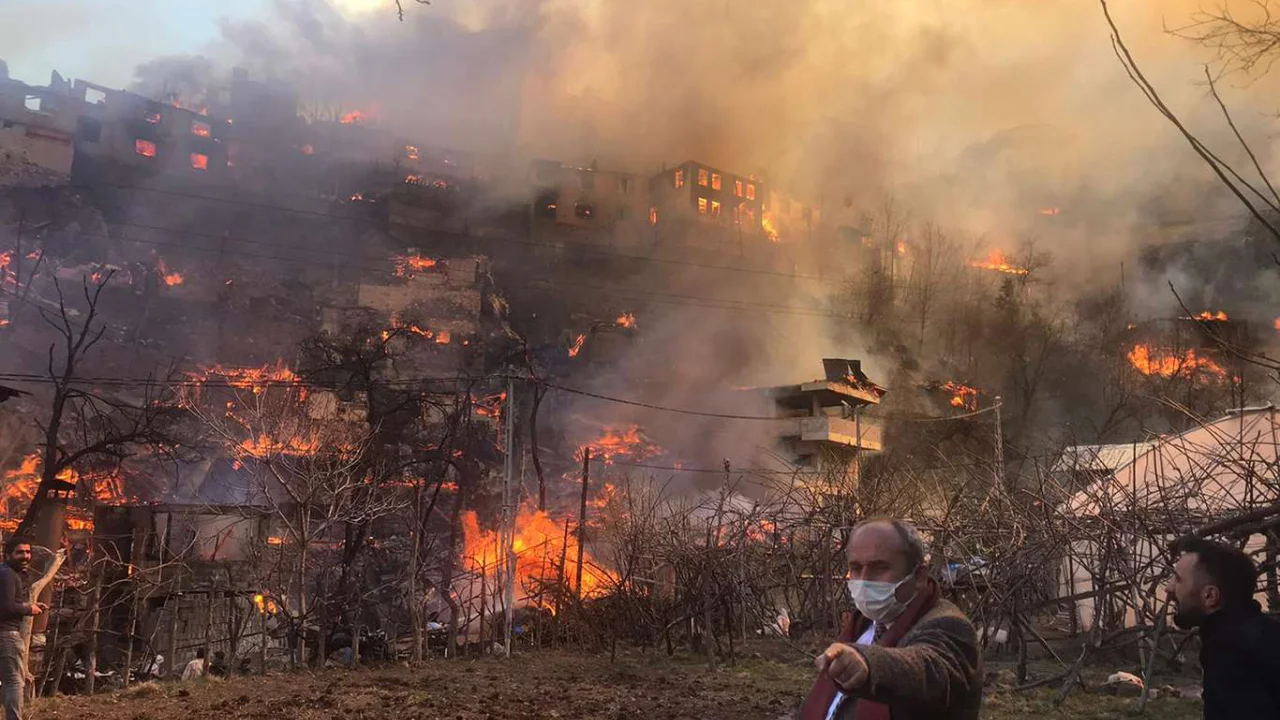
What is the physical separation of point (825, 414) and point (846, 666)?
4333 cm

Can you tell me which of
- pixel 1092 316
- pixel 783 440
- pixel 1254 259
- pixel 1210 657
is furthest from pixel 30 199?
pixel 1254 259

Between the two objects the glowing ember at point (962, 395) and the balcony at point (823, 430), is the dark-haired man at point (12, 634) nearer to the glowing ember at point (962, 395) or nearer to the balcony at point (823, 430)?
the balcony at point (823, 430)

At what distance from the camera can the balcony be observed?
142ft

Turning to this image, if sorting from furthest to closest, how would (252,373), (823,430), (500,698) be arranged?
(252,373) → (823,430) → (500,698)

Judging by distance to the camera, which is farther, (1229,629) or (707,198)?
(707,198)

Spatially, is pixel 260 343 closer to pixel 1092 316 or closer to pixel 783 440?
pixel 783 440

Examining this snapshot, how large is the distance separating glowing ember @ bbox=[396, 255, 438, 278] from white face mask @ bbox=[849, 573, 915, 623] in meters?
63.1

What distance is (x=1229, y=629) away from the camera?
3.04 meters

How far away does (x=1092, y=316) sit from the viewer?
63031mm

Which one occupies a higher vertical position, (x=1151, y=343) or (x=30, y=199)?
(x=30, y=199)

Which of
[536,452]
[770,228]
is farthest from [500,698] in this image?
[770,228]

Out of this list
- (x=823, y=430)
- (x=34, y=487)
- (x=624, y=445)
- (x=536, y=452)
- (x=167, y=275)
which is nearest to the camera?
(x=34, y=487)

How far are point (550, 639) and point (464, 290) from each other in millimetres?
44759

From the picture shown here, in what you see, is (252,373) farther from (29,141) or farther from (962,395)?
(962,395)
